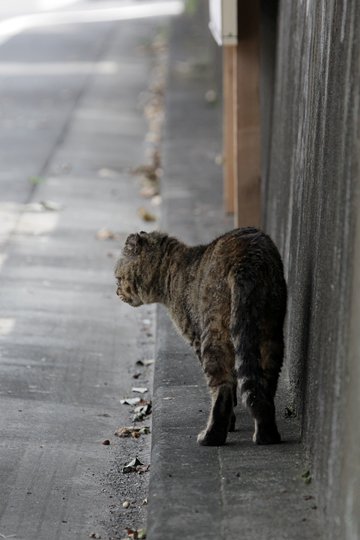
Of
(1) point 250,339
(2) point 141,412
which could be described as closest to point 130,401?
(2) point 141,412

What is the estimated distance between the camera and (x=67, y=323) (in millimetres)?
8727

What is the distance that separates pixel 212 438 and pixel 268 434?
290 mm

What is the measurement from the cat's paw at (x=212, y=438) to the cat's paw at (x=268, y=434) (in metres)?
0.18

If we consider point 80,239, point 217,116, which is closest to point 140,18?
point 217,116

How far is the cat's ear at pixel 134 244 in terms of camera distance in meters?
6.27

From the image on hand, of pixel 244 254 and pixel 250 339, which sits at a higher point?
pixel 244 254

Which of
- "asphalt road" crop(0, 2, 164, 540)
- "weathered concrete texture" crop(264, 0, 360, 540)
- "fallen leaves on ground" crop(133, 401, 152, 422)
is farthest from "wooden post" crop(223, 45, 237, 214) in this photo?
"fallen leaves on ground" crop(133, 401, 152, 422)

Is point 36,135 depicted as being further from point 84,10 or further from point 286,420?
point 84,10

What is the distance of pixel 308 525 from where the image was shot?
185 inches

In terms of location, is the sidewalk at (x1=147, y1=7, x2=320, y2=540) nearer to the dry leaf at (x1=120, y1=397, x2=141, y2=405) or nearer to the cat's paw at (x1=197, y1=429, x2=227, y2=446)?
the cat's paw at (x1=197, y1=429, x2=227, y2=446)

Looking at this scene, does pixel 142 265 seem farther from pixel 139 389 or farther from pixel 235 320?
pixel 139 389

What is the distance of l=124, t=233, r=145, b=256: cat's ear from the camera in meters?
6.27

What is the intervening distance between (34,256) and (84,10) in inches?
1297

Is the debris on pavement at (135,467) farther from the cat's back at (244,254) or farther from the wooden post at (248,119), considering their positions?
the wooden post at (248,119)
